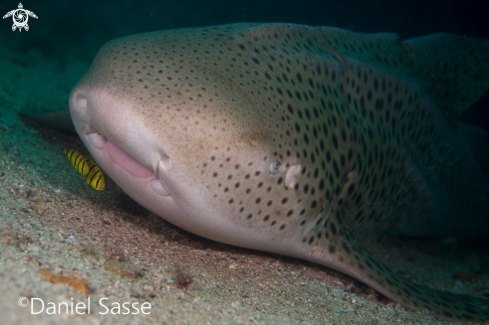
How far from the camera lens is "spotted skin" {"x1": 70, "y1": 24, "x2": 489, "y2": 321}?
188cm

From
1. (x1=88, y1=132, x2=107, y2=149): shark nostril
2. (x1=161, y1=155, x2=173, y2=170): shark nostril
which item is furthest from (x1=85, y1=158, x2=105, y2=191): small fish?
(x1=161, y1=155, x2=173, y2=170): shark nostril

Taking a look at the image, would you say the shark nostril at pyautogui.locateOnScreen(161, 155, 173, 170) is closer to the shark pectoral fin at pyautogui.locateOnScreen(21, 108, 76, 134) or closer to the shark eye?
the shark eye

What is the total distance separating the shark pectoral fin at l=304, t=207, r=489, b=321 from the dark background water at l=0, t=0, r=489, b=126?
478 inches

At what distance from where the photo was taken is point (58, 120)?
409 centimetres

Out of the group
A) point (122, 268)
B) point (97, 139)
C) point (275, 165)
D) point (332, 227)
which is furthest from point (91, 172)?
point (332, 227)

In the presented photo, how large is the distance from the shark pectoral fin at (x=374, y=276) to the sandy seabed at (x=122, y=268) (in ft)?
0.52

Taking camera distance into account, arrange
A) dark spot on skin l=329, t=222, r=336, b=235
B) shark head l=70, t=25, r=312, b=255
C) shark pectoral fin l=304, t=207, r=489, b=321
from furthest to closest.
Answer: dark spot on skin l=329, t=222, r=336, b=235 → shark pectoral fin l=304, t=207, r=489, b=321 → shark head l=70, t=25, r=312, b=255

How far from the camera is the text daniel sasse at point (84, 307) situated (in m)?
1.28

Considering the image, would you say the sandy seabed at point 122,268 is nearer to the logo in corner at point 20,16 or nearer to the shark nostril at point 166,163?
the shark nostril at point 166,163

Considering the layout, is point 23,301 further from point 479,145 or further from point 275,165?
point 479,145

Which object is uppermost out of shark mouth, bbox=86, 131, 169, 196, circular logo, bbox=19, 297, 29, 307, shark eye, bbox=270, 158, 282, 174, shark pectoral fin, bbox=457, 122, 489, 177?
shark pectoral fin, bbox=457, 122, 489, 177

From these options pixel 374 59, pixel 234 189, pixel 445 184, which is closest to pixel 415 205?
pixel 445 184

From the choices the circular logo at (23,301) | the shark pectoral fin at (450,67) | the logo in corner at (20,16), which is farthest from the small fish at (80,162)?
the logo in corner at (20,16)

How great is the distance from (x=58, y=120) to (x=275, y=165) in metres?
3.43
